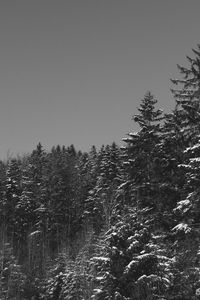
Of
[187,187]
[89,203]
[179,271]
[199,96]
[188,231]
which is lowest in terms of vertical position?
[179,271]

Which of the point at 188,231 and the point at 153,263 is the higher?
the point at 188,231

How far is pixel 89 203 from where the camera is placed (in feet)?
216

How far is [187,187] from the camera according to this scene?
81.3ft

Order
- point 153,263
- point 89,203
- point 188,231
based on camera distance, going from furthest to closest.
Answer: point 89,203, point 188,231, point 153,263

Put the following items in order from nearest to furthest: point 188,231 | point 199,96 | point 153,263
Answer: point 153,263, point 188,231, point 199,96

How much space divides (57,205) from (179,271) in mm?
49516

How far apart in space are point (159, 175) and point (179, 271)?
381 inches

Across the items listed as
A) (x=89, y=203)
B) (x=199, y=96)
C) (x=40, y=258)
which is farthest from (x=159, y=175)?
(x=89, y=203)

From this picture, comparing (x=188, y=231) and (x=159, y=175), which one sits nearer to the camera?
(x=188, y=231)

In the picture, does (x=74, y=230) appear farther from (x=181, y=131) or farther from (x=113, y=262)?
(x=113, y=262)

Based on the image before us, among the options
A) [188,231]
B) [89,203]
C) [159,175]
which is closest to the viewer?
[188,231]

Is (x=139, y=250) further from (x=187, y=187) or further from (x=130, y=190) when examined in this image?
(x=130, y=190)

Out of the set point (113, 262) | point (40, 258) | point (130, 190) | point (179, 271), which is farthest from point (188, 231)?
point (40, 258)

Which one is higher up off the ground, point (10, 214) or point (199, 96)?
point (10, 214)
